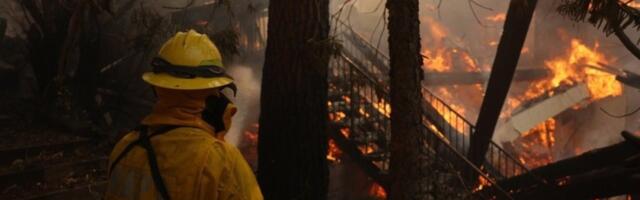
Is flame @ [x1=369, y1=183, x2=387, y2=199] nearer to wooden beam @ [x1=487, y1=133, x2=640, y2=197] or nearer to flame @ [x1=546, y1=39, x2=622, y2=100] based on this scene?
wooden beam @ [x1=487, y1=133, x2=640, y2=197]

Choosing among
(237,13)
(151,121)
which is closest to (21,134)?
(237,13)

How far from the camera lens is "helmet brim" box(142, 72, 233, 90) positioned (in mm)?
2443

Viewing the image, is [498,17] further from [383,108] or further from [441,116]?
[383,108]

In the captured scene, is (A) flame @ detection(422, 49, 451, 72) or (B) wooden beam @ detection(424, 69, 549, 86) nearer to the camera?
(B) wooden beam @ detection(424, 69, 549, 86)

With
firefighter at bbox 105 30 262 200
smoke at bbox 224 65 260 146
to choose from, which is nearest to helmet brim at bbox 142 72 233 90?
firefighter at bbox 105 30 262 200

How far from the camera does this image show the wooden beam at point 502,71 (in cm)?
812

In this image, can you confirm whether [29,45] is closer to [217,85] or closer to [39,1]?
[39,1]

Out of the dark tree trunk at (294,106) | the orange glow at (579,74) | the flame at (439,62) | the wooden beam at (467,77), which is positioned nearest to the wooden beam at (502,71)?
the dark tree trunk at (294,106)

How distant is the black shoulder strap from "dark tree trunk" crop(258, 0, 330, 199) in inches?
139

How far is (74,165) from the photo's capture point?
7.89 meters

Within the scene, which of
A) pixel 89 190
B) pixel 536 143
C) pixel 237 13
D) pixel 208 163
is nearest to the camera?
pixel 208 163

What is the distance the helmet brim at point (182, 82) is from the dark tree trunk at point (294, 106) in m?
3.44

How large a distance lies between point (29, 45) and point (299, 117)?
5.90 m

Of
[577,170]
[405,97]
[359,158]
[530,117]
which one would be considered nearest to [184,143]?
[405,97]
